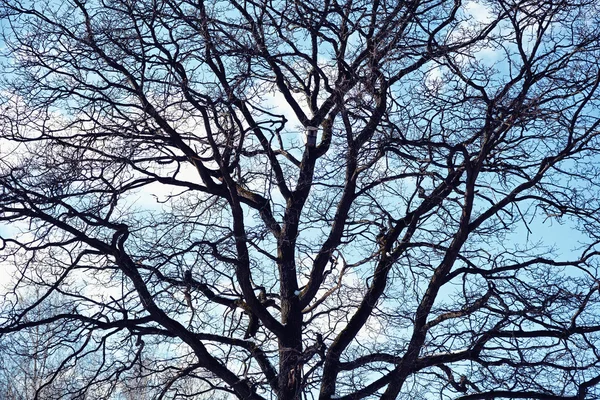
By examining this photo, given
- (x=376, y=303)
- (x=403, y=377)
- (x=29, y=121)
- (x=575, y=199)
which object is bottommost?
(x=403, y=377)

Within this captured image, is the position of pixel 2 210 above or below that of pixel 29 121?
below

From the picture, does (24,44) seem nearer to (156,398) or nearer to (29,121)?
(29,121)

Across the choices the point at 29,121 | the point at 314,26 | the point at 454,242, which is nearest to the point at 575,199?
the point at 454,242

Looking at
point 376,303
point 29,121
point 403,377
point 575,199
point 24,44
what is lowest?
point 403,377

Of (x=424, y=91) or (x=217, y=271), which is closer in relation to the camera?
(x=424, y=91)

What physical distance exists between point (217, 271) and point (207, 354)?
1004 mm

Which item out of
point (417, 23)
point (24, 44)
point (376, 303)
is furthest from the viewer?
point (376, 303)

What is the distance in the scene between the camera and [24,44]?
9180mm

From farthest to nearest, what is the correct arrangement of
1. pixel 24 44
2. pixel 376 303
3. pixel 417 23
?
1. pixel 376 303
2. pixel 24 44
3. pixel 417 23

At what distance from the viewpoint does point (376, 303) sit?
32.3 feet

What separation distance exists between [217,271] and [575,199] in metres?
4.63

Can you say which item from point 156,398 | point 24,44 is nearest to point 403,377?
point 156,398

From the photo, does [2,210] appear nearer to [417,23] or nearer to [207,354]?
[207,354]

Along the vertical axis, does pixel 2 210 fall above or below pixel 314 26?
below
